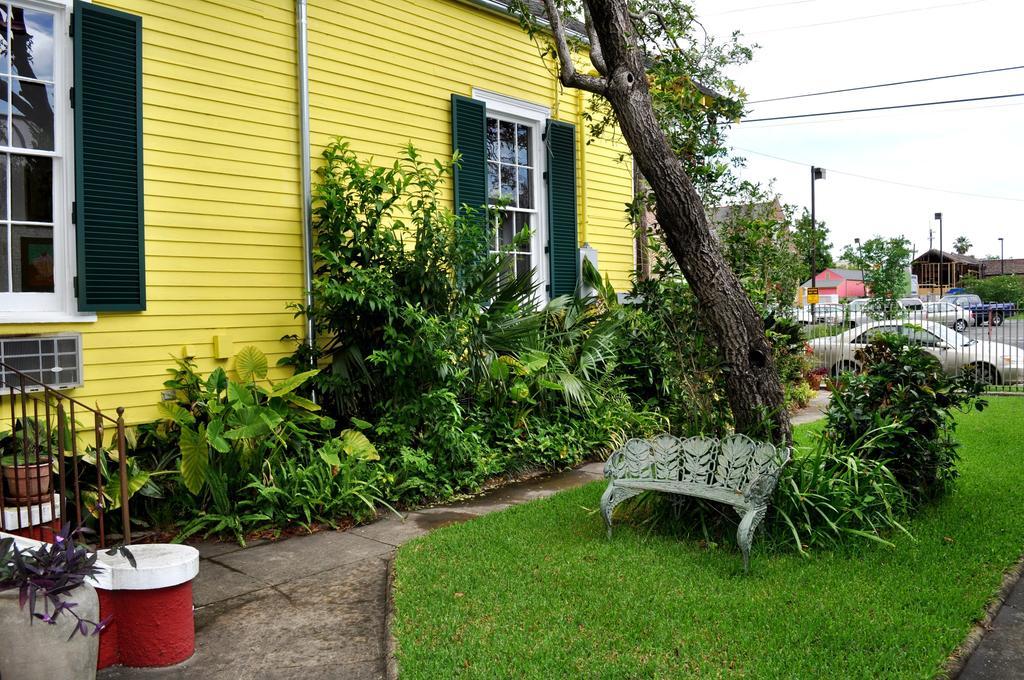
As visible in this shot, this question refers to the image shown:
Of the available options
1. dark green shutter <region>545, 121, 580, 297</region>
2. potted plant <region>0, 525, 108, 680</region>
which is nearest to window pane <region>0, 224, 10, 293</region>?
potted plant <region>0, 525, 108, 680</region>

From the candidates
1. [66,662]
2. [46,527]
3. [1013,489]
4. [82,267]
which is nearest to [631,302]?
[1013,489]

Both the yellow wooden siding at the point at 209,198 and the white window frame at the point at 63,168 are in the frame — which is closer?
the white window frame at the point at 63,168

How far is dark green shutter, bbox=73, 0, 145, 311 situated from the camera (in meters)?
5.99

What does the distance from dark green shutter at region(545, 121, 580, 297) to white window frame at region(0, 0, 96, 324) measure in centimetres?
543

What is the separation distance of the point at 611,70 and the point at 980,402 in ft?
12.1

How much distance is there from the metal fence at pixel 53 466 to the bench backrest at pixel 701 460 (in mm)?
3140

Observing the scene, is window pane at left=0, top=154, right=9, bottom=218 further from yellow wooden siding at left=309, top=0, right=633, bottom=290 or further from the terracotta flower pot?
yellow wooden siding at left=309, top=0, right=633, bottom=290

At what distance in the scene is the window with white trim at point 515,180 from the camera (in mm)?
9570

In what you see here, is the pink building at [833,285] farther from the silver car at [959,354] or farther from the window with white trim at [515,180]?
the window with white trim at [515,180]

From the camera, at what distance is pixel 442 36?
8.86 meters

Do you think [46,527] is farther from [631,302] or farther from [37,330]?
[631,302]

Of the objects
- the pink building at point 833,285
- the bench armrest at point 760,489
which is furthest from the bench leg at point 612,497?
the pink building at point 833,285

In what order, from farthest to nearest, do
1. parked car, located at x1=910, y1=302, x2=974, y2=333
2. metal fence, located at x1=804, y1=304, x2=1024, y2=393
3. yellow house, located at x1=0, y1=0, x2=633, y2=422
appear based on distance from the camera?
1. parked car, located at x1=910, y1=302, x2=974, y2=333
2. metal fence, located at x1=804, y1=304, x2=1024, y2=393
3. yellow house, located at x1=0, y1=0, x2=633, y2=422

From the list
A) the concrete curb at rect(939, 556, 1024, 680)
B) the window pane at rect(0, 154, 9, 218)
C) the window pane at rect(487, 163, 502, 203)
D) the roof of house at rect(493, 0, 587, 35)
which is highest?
the roof of house at rect(493, 0, 587, 35)
